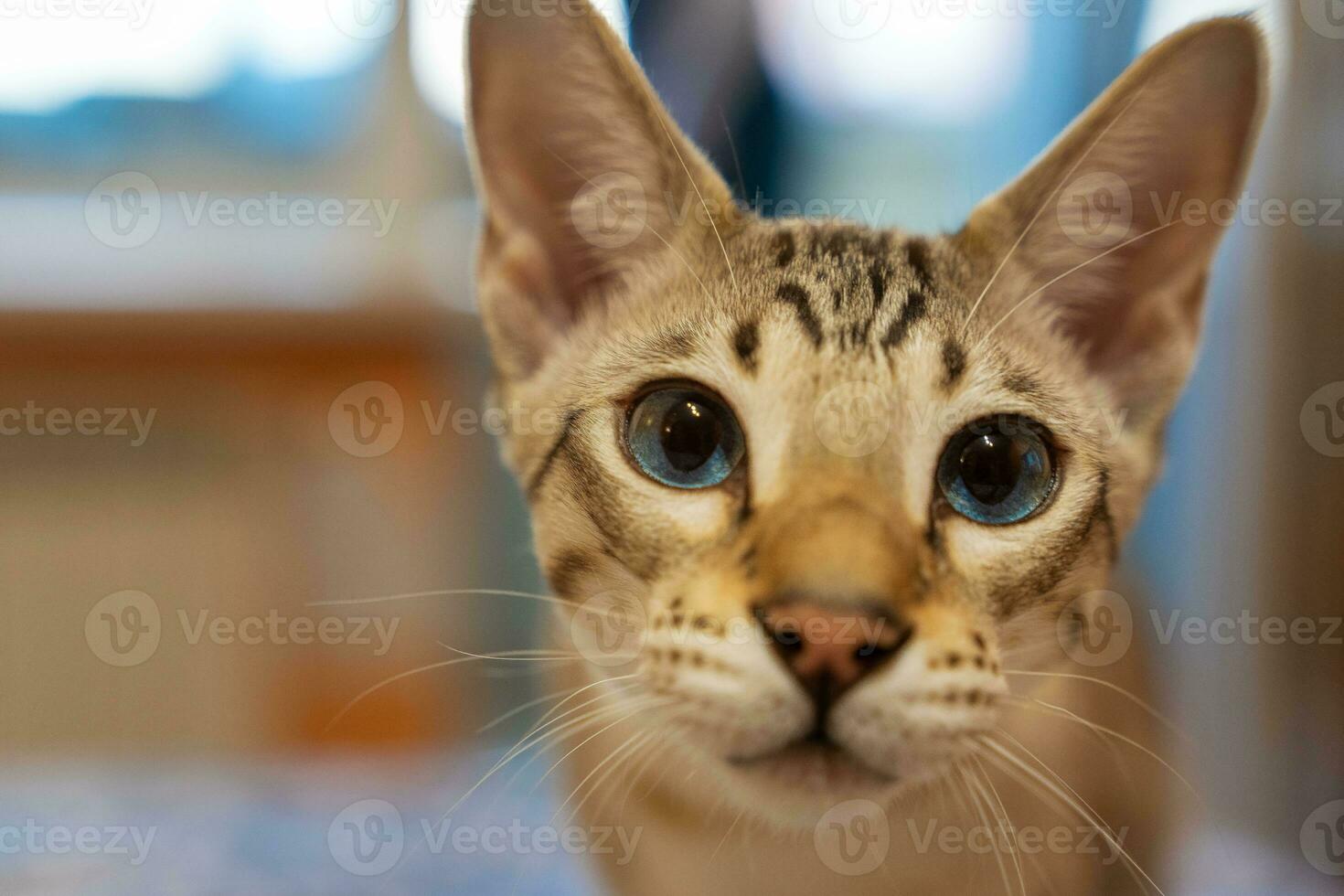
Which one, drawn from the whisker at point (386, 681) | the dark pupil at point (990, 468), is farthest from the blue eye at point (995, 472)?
the whisker at point (386, 681)

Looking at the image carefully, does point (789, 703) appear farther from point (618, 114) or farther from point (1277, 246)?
point (1277, 246)
